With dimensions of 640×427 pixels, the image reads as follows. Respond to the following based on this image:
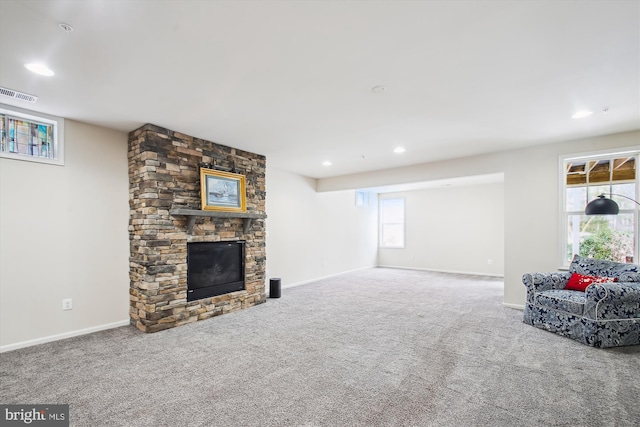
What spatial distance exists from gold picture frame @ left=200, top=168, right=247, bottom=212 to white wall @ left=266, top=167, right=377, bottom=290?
1.34 metres

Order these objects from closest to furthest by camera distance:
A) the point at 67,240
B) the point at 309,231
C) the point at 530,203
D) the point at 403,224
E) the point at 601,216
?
the point at 67,240, the point at 601,216, the point at 530,203, the point at 309,231, the point at 403,224

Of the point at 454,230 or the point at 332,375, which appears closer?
the point at 332,375

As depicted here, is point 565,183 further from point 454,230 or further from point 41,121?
point 41,121

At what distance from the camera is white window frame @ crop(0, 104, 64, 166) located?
10.2ft

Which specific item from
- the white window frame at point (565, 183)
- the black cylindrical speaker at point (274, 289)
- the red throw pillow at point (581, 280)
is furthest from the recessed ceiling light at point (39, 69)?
the white window frame at point (565, 183)

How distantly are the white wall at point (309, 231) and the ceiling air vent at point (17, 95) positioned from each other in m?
3.62

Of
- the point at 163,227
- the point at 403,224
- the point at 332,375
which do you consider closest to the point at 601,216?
the point at 332,375

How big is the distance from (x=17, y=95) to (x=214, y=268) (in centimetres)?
285

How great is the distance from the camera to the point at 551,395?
7.38 feet

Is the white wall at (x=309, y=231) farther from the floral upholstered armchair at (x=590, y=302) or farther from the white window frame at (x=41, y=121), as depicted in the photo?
the floral upholstered armchair at (x=590, y=302)

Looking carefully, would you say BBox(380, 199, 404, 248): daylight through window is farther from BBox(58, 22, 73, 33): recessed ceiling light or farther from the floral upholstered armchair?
BBox(58, 22, 73, 33): recessed ceiling light

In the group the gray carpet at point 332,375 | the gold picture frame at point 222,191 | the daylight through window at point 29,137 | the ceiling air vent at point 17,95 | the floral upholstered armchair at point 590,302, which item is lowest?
the gray carpet at point 332,375

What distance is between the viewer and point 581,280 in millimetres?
3762

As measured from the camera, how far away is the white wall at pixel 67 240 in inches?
122
